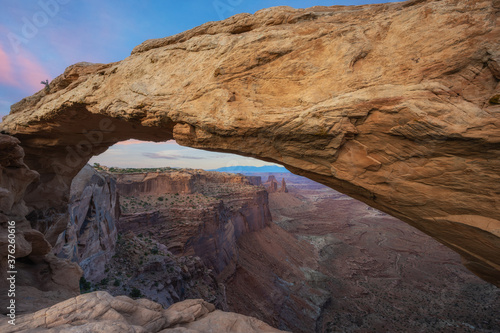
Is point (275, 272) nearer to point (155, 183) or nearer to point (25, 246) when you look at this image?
point (155, 183)

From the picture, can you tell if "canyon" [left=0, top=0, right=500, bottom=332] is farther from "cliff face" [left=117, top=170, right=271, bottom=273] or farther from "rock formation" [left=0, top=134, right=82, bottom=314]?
"cliff face" [left=117, top=170, right=271, bottom=273]

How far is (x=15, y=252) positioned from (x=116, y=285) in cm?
712

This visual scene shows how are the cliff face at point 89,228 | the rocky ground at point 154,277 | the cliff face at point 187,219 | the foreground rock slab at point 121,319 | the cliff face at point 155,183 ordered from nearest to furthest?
the foreground rock slab at point 121,319 < the cliff face at point 89,228 < the rocky ground at point 154,277 < the cliff face at point 187,219 < the cliff face at point 155,183

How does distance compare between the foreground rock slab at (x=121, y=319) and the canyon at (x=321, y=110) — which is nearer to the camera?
the foreground rock slab at (x=121, y=319)

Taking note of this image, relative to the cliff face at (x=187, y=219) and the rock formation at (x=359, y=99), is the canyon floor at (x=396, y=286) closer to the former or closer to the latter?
the cliff face at (x=187, y=219)

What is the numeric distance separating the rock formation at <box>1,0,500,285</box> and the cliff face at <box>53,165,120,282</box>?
7516mm

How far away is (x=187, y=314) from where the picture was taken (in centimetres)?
459

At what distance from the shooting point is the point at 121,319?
341 centimetres

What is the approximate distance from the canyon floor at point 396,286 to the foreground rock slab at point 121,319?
1751 centimetres

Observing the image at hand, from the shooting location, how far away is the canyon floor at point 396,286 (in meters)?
17.6

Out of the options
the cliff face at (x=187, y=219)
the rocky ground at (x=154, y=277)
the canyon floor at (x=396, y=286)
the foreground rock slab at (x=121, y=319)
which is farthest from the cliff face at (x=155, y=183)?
the foreground rock slab at (x=121, y=319)

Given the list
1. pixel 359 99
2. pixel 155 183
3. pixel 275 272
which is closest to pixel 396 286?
pixel 275 272

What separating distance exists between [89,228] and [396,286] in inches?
1179

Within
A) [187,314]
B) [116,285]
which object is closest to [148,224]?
[116,285]
